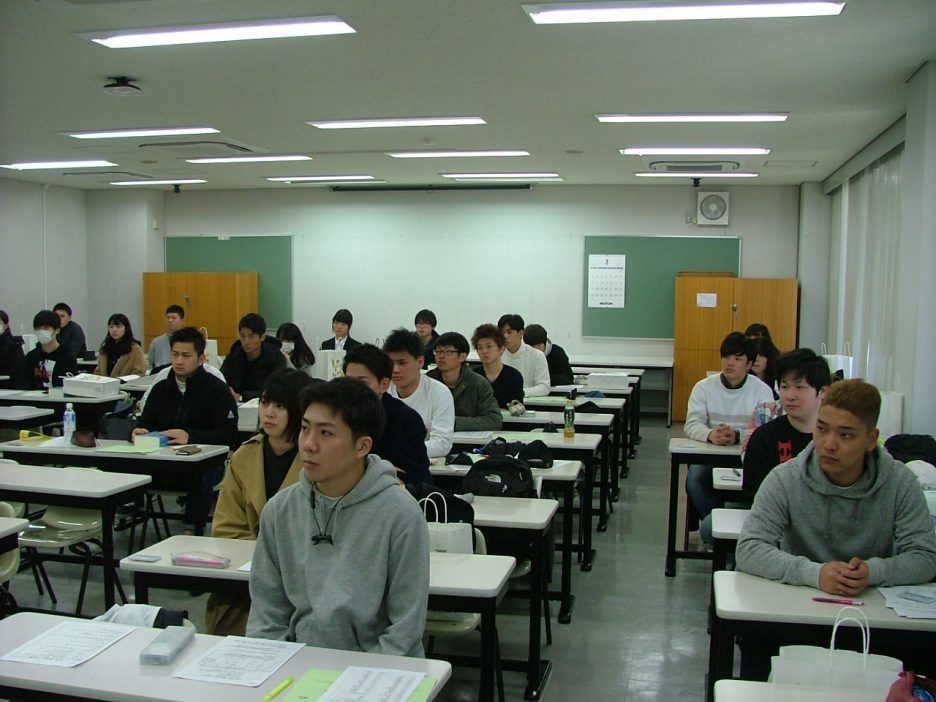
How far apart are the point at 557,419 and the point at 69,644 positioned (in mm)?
4507

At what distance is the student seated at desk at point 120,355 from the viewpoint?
28.5ft

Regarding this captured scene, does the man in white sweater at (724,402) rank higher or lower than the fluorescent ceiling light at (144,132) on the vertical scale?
lower

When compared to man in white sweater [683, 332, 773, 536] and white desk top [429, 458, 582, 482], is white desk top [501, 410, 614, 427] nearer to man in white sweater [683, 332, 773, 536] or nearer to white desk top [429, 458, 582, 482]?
man in white sweater [683, 332, 773, 536]

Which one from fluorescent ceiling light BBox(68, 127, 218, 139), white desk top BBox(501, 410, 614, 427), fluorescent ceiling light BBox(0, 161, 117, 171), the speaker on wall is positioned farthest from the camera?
the speaker on wall

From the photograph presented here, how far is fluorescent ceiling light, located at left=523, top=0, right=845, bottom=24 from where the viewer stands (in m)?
4.18

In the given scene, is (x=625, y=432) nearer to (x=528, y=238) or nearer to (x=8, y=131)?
(x=528, y=238)

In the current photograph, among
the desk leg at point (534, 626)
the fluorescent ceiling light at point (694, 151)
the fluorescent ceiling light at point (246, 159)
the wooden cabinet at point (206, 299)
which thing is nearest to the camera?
the desk leg at point (534, 626)

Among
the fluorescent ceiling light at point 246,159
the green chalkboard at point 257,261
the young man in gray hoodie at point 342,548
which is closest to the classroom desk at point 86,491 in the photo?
the young man in gray hoodie at point 342,548

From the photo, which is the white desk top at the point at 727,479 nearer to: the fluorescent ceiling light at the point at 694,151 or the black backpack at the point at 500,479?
the black backpack at the point at 500,479

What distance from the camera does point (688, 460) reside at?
5.09 meters

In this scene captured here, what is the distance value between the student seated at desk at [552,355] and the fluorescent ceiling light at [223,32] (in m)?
4.23

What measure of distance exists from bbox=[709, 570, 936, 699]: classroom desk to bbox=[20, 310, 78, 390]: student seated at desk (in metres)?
7.35

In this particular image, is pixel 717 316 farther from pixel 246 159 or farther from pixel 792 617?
pixel 792 617

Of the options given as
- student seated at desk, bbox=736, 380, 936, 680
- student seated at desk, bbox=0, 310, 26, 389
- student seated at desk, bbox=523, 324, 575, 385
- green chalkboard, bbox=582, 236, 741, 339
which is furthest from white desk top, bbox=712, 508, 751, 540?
green chalkboard, bbox=582, 236, 741, 339
